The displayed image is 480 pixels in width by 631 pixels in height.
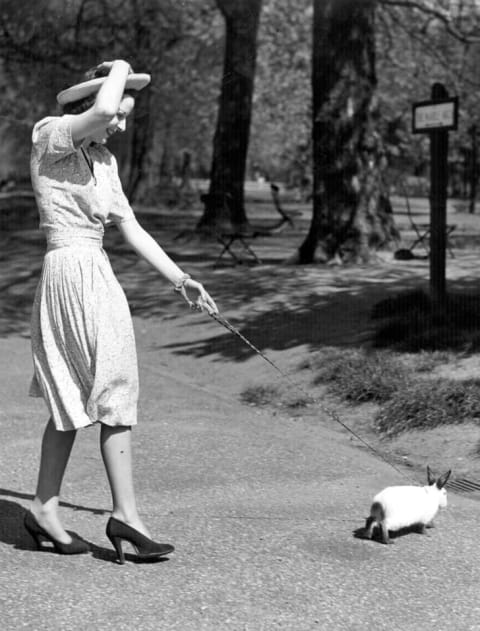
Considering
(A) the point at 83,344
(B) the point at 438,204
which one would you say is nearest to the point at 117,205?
(A) the point at 83,344

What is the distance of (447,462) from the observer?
24.0 ft

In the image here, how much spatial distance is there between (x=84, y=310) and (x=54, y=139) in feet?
2.19

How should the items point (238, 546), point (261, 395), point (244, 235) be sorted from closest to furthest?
point (238, 546) → point (261, 395) → point (244, 235)

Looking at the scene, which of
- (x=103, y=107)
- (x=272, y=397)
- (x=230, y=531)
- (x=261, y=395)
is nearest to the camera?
(x=103, y=107)

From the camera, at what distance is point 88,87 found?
4828mm

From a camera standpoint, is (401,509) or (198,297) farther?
(401,509)

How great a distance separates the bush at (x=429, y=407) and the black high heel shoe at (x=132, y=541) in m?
3.33

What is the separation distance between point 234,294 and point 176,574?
9.40 meters

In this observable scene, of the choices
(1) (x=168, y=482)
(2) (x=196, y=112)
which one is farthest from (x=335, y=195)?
(2) (x=196, y=112)

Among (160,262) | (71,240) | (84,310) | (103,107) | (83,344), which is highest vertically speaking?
(103,107)

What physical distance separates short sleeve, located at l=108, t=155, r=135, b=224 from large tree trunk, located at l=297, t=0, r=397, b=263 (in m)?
10.9

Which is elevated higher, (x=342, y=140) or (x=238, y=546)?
(x=342, y=140)

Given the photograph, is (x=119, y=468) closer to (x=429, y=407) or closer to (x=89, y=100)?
(x=89, y=100)

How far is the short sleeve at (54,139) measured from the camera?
479 centimetres
